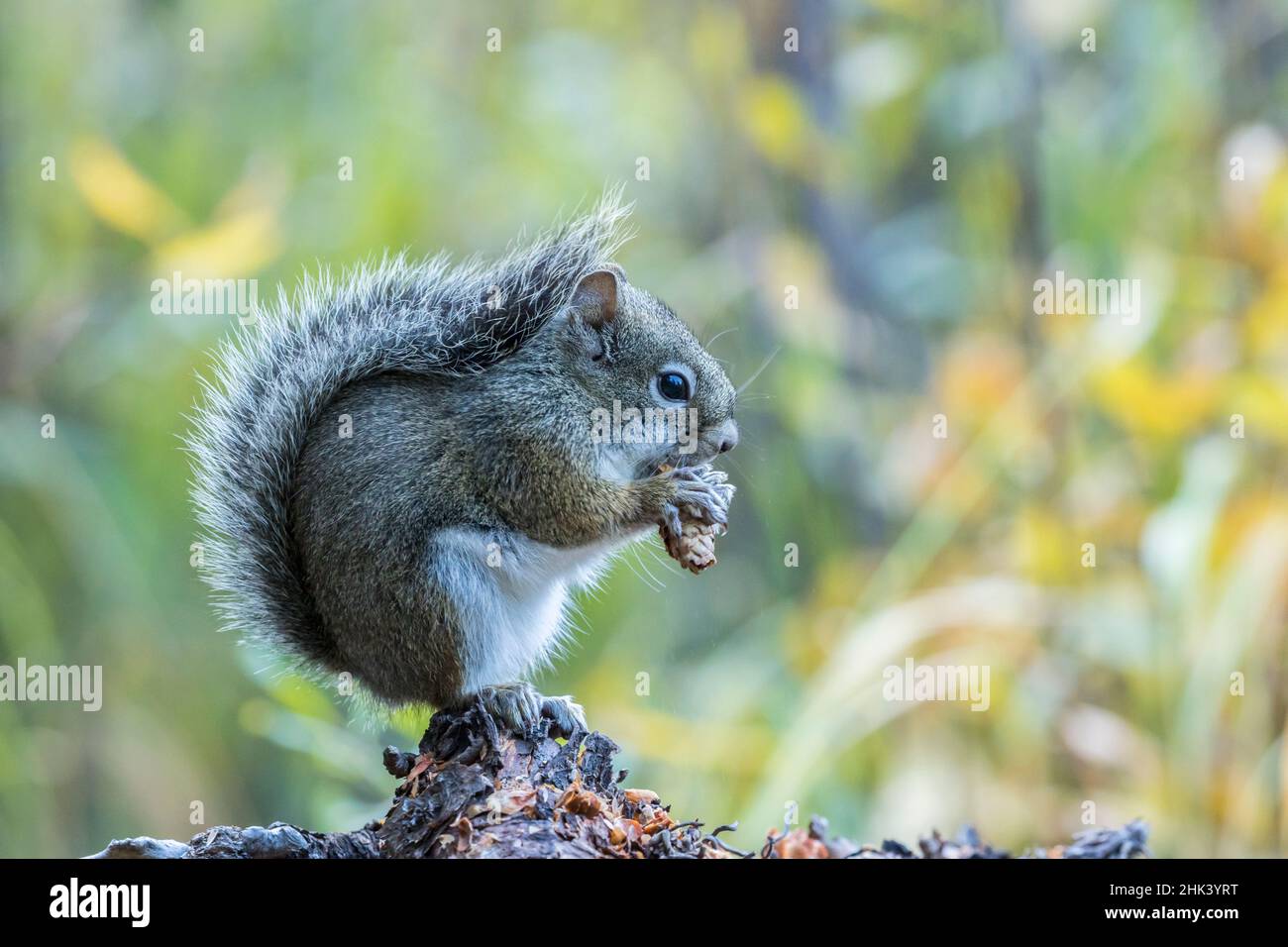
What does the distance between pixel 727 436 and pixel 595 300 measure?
1.12 feet

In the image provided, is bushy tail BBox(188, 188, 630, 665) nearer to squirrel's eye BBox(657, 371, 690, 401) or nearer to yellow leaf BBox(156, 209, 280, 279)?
squirrel's eye BBox(657, 371, 690, 401)

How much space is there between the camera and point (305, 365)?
2037mm

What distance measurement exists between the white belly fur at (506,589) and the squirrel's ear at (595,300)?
1.34 feet

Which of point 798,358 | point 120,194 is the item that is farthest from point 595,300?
point 120,194

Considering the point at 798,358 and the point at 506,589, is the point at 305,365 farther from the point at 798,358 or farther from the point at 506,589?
the point at 798,358

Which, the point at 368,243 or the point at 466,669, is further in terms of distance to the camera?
the point at 368,243

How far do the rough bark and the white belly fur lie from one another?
0.14 m

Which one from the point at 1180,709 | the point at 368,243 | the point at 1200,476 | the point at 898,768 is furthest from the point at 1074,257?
the point at 368,243

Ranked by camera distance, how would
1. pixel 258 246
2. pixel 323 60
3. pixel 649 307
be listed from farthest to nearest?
pixel 323 60, pixel 258 246, pixel 649 307

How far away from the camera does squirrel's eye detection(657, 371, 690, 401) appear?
221 centimetres

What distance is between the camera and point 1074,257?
3.52 metres

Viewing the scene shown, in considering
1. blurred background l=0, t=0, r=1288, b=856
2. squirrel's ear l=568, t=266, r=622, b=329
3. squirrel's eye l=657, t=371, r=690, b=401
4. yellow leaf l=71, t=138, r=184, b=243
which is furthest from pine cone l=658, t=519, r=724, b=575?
yellow leaf l=71, t=138, r=184, b=243

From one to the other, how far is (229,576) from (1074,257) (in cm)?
255
